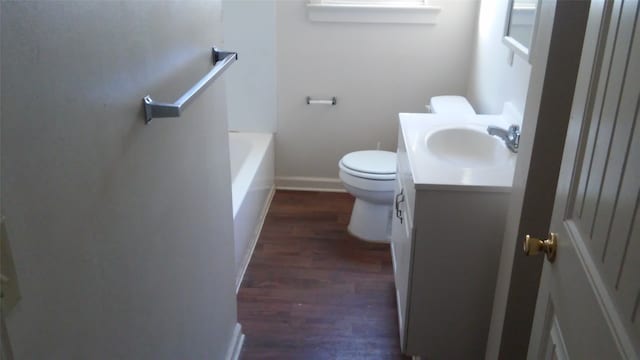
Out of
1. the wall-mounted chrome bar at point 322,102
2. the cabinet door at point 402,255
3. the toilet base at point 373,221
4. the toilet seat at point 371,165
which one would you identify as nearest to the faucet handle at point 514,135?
the cabinet door at point 402,255

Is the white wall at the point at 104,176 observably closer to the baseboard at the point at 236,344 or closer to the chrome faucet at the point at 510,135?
the baseboard at the point at 236,344

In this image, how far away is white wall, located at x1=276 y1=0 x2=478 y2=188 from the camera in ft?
11.0

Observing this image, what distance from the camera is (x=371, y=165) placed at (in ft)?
9.88

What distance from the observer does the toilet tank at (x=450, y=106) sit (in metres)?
2.90

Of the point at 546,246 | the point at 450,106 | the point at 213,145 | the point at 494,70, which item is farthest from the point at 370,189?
the point at 546,246

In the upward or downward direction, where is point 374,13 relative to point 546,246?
upward

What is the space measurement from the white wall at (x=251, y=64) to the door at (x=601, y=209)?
2541 millimetres

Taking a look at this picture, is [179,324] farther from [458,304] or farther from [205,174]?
[458,304]

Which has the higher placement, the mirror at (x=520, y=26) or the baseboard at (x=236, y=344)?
the mirror at (x=520, y=26)

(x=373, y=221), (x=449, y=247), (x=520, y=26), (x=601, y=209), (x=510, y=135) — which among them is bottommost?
(x=373, y=221)

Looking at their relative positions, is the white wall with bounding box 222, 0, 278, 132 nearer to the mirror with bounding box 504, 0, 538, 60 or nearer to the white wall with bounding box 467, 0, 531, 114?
the white wall with bounding box 467, 0, 531, 114

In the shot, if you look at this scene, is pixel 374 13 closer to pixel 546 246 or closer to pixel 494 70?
pixel 494 70

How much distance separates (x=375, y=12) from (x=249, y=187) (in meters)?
1.27

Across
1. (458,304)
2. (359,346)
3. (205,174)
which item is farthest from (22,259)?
(359,346)
